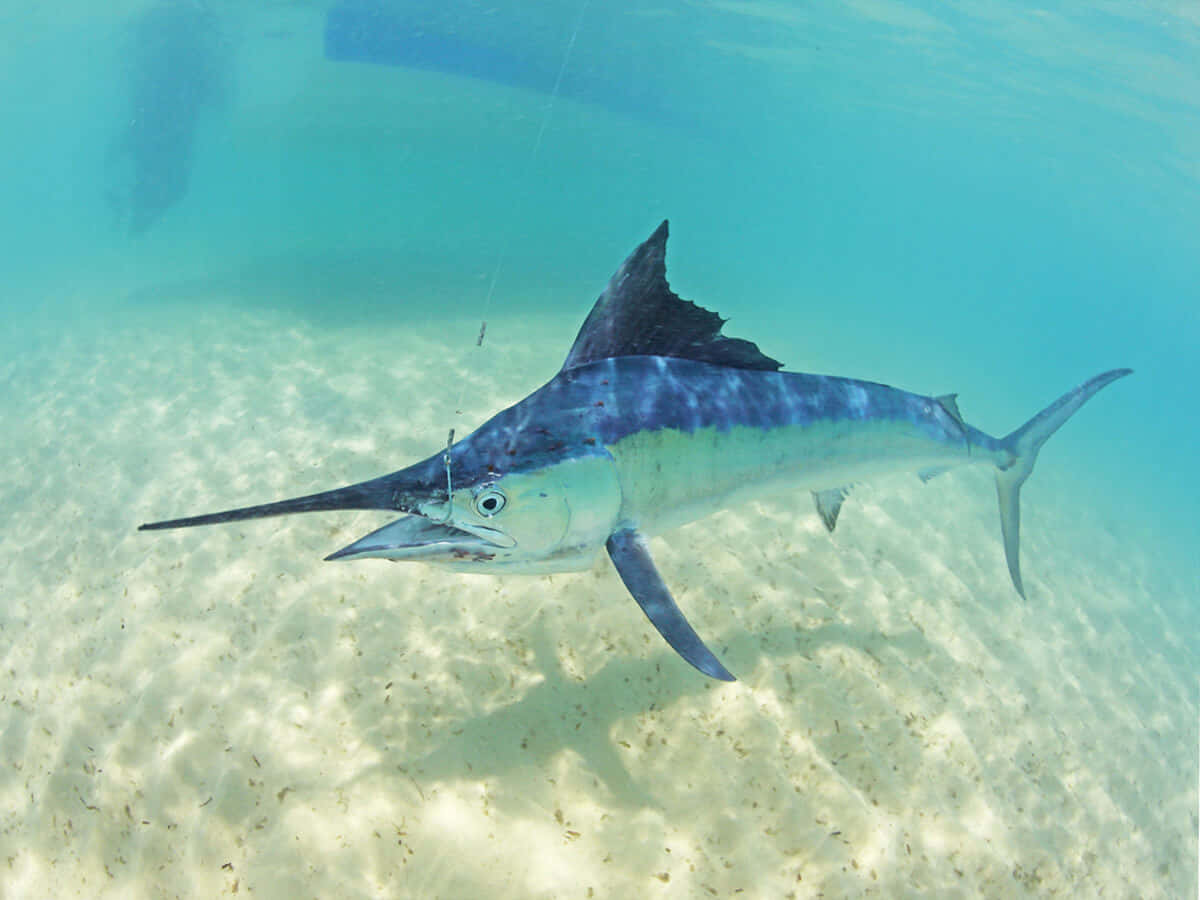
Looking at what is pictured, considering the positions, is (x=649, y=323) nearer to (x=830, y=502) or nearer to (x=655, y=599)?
(x=655, y=599)

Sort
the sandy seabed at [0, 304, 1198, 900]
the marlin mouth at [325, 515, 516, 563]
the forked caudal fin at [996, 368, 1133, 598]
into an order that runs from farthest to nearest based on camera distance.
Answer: the forked caudal fin at [996, 368, 1133, 598]
the sandy seabed at [0, 304, 1198, 900]
the marlin mouth at [325, 515, 516, 563]

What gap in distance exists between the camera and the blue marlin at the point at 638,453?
210 cm

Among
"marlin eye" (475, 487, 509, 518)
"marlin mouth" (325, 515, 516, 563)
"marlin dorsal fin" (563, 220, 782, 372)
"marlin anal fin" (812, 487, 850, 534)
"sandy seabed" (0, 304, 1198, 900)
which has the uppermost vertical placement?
"marlin dorsal fin" (563, 220, 782, 372)

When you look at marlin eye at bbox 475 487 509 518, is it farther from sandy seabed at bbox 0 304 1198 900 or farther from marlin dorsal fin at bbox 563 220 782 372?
sandy seabed at bbox 0 304 1198 900

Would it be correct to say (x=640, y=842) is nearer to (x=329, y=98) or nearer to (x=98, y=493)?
(x=98, y=493)

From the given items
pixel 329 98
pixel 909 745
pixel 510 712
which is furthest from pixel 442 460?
pixel 329 98

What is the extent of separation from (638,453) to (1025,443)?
3404 mm

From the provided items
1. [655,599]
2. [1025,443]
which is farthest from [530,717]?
[1025,443]

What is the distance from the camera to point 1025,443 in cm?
427

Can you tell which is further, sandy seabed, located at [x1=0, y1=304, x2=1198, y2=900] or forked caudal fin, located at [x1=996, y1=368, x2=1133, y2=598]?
forked caudal fin, located at [x1=996, y1=368, x2=1133, y2=598]

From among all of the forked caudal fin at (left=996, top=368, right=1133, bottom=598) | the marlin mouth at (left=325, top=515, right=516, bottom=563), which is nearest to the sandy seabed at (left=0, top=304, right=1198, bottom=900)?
the forked caudal fin at (left=996, top=368, right=1133, bottom=598)

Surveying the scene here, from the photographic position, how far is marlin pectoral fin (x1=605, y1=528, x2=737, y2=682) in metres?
2.08

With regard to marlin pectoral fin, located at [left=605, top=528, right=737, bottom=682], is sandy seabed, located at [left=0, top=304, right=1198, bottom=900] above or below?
below

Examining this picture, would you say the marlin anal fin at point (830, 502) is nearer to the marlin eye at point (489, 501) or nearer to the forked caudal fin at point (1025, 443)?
the forked caudal fin at point (1025, 443)
